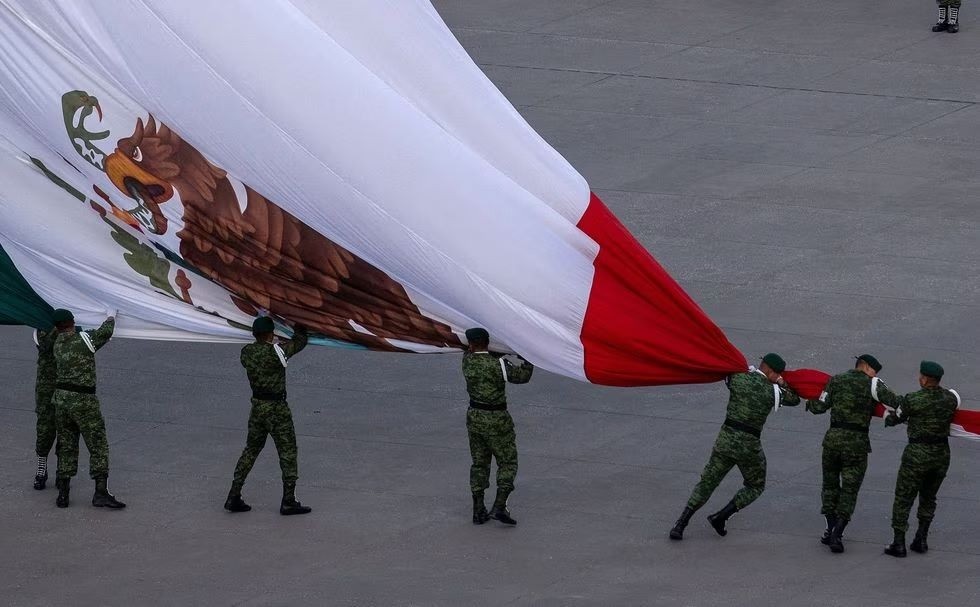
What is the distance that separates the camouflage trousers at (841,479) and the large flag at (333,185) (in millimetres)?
1086

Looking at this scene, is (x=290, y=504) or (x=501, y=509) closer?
(x=501, y=509)

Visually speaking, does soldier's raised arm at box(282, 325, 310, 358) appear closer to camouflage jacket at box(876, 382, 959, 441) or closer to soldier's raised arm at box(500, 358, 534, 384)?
soldier's raised arm at box(500, 358, 534, 384)

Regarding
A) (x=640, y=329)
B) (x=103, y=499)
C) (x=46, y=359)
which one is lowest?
(x=103, y=499)

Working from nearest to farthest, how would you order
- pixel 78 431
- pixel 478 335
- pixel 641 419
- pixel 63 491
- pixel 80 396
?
pixel 478 335, pixel 80 396, pixel 78 431, pixel 63 491, pixel 641 419

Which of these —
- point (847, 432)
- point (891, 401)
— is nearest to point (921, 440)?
point (891, 401)

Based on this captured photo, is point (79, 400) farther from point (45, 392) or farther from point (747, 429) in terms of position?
point (747, 429)

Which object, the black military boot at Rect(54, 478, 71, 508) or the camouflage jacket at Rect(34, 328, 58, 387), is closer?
the black military boot at Rect(54, 478, 71, 508)

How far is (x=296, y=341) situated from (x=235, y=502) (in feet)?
4.77

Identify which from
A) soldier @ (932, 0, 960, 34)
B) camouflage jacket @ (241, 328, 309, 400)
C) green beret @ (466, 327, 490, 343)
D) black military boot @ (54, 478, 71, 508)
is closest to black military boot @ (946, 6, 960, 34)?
soldier @ (932, 0, 960, 34)

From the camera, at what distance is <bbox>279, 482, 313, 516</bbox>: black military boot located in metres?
15.6

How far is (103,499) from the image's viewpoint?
16.0m

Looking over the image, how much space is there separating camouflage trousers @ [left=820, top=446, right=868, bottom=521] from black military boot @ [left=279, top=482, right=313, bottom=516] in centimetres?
410

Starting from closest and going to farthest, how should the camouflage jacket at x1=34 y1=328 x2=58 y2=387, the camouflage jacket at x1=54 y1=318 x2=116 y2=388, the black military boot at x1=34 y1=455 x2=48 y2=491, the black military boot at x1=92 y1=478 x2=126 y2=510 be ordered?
the camouflage jacket at x1=54 y1=318 x2=116 y2=388 < the black military boot at x1=92 y1=478 x2=126 y2=510 < the camouflage jacket at x1=34 y1=328 x2=58 y2=387 < the black military boot at x1=34 y1=455 x2=48 y2=491

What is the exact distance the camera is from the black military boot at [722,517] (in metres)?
15.0
